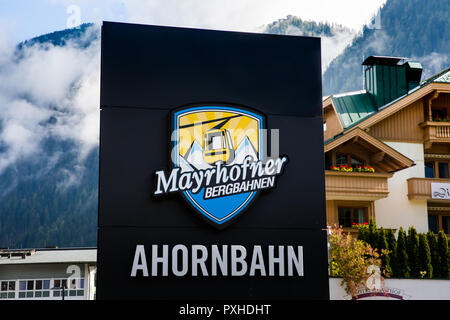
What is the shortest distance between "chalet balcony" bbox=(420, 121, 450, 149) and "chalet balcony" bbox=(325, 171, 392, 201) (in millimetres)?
4156

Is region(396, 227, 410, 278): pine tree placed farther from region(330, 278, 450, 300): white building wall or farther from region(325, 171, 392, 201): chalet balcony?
region(325, 171, 392, 201): chalet balcony

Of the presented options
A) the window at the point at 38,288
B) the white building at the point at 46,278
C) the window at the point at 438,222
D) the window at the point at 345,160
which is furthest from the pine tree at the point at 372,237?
the window at the point at 38,288

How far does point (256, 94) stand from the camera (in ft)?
30.9

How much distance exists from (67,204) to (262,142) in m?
181

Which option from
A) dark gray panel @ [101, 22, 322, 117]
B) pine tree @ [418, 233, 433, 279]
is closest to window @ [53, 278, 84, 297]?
pine tree @ [418, 233, 433, 279]

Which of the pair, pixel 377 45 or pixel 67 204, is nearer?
pixel 377 45

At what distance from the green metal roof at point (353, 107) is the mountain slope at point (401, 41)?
117 metres

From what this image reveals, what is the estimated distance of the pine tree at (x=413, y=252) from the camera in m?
25.9

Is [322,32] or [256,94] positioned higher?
[322,32]

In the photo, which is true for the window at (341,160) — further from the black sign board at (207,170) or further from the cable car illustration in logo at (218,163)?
the cable car illustration in logo at (218,163)

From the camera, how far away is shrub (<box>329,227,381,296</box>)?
21.7 m

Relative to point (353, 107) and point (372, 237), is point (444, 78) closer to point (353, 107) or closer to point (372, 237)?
point (353, 107)
